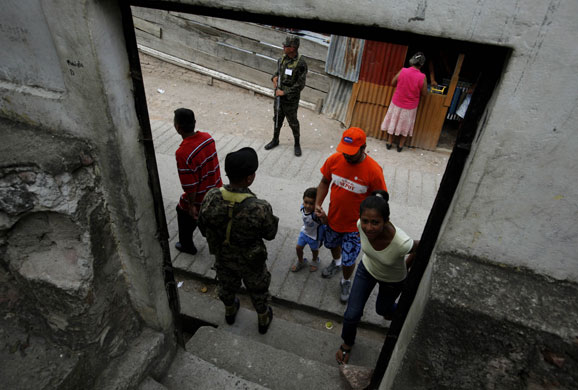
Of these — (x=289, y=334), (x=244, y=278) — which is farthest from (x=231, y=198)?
(x=289, y=334)

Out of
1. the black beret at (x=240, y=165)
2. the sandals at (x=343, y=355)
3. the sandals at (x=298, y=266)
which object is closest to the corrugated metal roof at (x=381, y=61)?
the sandals at (x=298, y=266)

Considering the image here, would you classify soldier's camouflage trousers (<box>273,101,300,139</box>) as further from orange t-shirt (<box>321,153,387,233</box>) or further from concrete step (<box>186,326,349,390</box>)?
concrete step (<box>186,326,349,390</box>)

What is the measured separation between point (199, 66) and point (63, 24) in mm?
8462

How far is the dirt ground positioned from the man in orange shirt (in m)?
3.44

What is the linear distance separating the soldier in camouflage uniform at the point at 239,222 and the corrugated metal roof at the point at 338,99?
547 centimetres

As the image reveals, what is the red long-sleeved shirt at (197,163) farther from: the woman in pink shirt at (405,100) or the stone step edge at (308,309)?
the woman in pink shirt at (405,100)

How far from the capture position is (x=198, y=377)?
2561mm

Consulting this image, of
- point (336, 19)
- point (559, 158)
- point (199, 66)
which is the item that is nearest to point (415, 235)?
point (559, 158)

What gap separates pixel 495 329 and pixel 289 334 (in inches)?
86.6

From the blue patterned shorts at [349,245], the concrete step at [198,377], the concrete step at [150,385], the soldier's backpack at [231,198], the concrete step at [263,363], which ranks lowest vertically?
the concrete step at [263,363]

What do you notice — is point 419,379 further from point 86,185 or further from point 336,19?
point 86,185

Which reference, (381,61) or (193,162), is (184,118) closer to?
(193,162)

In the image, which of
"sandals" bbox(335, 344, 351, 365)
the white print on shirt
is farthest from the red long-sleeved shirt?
"sandals" bbox(335, 344, 351, 365)

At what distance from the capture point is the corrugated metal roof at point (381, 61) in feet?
21.8
